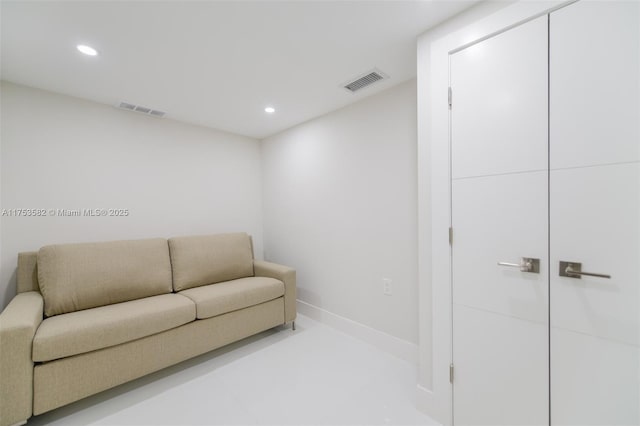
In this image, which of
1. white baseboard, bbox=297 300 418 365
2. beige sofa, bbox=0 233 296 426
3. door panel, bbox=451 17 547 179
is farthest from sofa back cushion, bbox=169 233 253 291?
door panel, bbox=451 17 547 179

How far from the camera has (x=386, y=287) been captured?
7.77ft

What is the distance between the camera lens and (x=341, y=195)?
9.05 feet

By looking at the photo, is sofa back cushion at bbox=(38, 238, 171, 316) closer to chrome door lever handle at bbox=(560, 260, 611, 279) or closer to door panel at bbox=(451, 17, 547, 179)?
door panel at bbox=(451, 17, 547, 179)

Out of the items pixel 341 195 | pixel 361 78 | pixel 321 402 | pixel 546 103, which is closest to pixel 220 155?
pixel 341 195

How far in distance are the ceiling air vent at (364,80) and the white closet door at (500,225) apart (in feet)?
2.36

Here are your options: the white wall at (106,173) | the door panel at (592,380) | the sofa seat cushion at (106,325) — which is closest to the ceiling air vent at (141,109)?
the white wall at (106,173)

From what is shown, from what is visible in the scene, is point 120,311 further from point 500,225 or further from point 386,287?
point 500,225

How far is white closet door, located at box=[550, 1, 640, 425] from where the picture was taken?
102cm

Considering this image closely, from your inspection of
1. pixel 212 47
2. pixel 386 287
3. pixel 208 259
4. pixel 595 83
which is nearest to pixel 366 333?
pixel 386 287

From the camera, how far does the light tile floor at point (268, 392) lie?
1.58m

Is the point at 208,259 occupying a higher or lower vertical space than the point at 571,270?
lower

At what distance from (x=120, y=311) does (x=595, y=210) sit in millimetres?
2948

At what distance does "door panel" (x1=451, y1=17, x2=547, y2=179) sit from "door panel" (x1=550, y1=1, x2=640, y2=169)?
6 centimetres

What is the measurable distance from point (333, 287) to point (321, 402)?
4.07ft
